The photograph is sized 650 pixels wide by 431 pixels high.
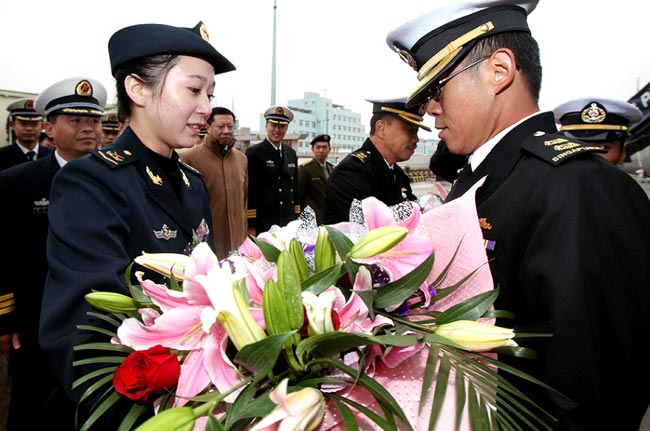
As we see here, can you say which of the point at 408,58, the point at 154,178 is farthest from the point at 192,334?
the point at 408,58

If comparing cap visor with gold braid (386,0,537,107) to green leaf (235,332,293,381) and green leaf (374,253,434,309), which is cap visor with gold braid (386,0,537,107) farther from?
green leaf (235,332,293,381)

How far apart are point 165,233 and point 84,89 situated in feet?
9.15

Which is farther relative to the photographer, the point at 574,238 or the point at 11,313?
the point at 11,313

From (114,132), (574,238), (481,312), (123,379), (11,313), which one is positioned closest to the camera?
(123,379)

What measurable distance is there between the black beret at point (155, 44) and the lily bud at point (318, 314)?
1.29 meters

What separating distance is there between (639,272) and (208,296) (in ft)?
3.48

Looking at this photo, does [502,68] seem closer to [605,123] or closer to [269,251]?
[269,251]

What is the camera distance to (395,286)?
2.80 ft

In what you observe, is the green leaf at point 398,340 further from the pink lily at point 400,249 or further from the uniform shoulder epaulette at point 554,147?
the uniform shoulder epaulette at point 554,147

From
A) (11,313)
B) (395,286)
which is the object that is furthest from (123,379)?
(11,313)

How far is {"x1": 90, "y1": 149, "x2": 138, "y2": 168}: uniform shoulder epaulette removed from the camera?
1562 mm

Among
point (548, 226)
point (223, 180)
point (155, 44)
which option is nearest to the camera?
point (548, 226)

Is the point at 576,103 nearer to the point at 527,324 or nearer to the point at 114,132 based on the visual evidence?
the point at 527,324

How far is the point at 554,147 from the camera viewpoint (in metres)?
1.27
